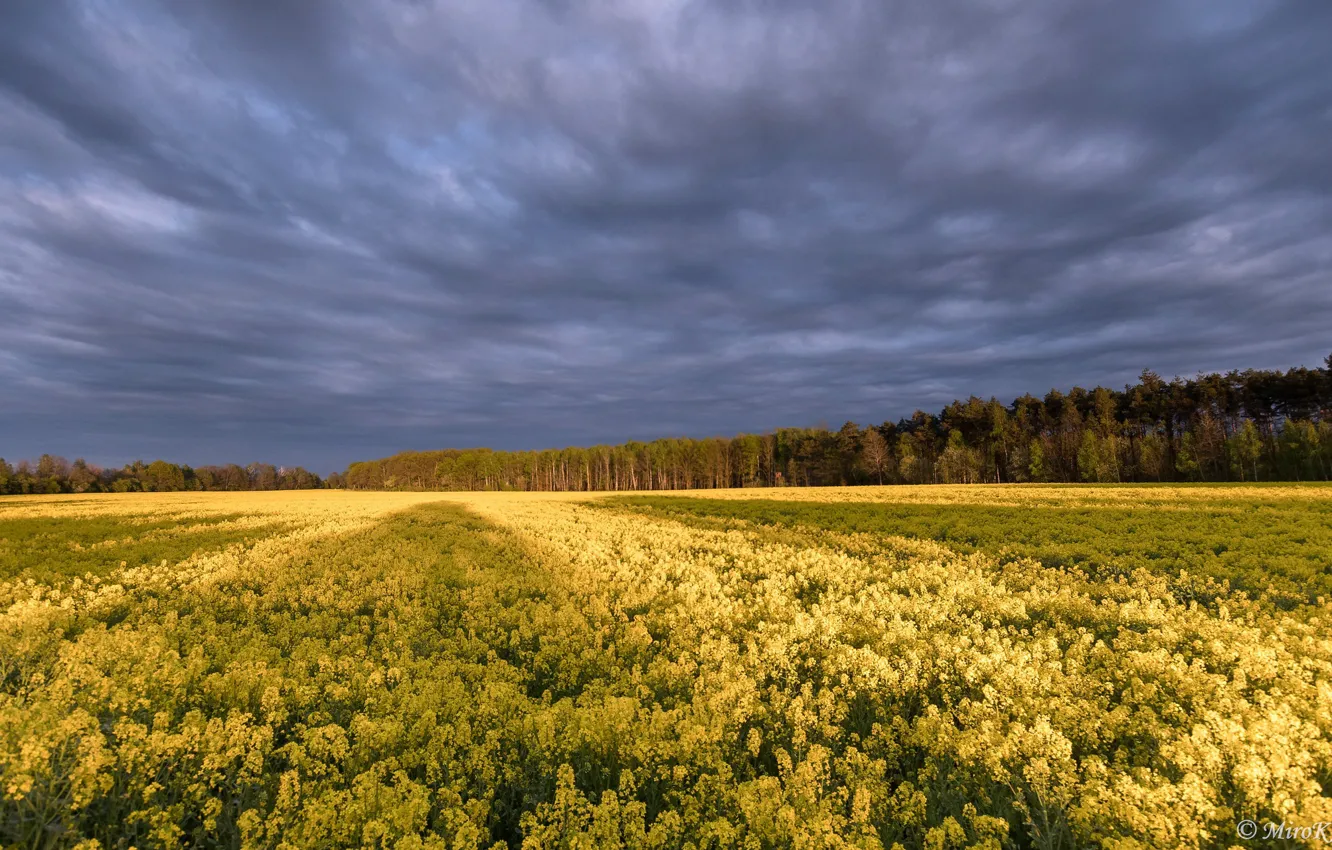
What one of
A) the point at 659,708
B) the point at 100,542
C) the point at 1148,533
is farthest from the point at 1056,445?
the point at 100,542

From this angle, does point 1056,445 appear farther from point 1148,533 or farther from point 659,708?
point 659,708

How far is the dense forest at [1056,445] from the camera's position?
285ft

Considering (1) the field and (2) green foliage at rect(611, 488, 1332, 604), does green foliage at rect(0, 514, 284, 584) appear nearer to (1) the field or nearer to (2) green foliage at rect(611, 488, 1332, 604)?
(1) the field

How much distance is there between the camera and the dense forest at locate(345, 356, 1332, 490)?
86812 millimetres

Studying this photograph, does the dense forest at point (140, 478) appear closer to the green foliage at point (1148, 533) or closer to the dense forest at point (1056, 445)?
the dense forest at point (1056, 445)

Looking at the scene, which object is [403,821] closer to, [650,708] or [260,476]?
[650,708]

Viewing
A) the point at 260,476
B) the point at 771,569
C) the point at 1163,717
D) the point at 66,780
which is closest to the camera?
the point at 66,780

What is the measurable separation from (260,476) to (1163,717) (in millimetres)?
216734

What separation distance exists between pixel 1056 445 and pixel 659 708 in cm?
12276

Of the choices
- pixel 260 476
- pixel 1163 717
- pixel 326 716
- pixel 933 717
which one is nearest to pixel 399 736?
pixel 326 716

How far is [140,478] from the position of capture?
137875 millimetres

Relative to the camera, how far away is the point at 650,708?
653cm

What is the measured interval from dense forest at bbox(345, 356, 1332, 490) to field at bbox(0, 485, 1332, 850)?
339 ft

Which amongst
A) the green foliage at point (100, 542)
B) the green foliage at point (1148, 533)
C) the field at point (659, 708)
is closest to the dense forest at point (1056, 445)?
the green foliage at point (1148, 533)
